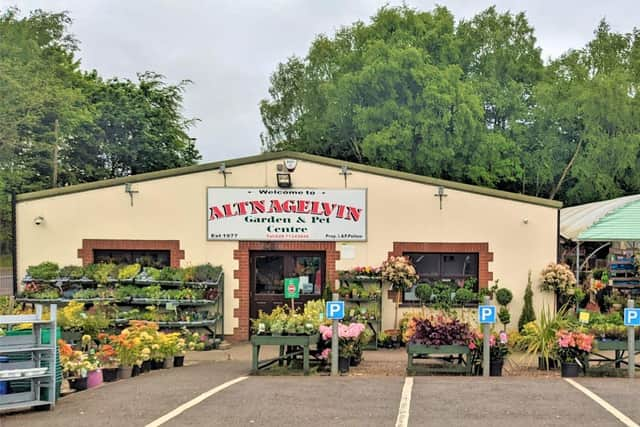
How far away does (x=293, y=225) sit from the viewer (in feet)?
50.9

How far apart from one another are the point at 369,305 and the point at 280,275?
2128 millimetres

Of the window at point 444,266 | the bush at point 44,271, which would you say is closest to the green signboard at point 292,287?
the window at point 444,266

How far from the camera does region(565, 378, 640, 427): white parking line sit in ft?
22.9

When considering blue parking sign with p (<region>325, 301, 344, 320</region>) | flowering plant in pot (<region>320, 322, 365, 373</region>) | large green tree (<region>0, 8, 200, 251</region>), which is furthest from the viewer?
large green tree (<region>0, 8, 200, 251</region>)

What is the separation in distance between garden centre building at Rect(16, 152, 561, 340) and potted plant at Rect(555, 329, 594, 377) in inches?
186

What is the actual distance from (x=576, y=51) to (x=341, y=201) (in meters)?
24.9

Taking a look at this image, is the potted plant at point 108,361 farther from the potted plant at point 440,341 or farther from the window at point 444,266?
the window at point 444,266

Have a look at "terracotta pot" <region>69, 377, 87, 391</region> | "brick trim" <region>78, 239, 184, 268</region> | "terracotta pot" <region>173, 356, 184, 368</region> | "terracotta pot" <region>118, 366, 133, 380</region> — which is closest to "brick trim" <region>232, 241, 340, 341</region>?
"brick trim" <region>78, 239, 184, 268</region>

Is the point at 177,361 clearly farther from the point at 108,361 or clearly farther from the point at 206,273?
the point at 206,273

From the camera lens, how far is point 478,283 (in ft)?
50.9

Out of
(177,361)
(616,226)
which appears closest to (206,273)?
Answer: (177,361)

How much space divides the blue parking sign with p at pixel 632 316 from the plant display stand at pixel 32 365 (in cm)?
778

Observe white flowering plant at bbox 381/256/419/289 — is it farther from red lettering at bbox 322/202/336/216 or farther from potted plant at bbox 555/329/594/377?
potted plant at bbox 555/329/594/377

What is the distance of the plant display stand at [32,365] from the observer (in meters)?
7.65
